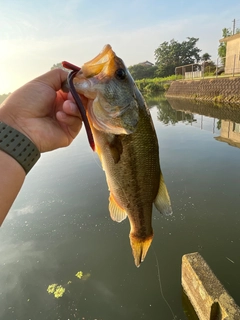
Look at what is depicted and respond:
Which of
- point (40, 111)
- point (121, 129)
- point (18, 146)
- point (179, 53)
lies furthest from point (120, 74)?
point (179, 53)

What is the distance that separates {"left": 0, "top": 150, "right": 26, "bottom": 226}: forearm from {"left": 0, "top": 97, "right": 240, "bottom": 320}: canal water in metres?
3.89

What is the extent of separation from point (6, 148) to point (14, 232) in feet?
20.6

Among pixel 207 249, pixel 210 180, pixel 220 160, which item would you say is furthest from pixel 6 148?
pixel 220 160

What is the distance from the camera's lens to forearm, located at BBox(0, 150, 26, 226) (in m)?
1.65

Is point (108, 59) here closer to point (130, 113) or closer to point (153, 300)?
point (130, 113)

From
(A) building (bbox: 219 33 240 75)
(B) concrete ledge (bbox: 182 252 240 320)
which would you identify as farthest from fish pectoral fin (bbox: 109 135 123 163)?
(A) building (bbox: 219 33 240 75)

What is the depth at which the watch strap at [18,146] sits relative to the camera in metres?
1.75

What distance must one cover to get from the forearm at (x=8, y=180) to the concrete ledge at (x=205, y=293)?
117 inches

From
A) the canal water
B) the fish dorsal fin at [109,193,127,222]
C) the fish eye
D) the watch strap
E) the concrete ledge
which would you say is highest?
the fish eye

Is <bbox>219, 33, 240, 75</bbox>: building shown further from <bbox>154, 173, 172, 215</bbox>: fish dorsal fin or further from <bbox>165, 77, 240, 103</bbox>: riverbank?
<bbox>154, 173, 172, 215</bbox>: fish dorsal fin

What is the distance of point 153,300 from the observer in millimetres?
4781

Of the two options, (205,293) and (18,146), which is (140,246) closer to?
(18,146)

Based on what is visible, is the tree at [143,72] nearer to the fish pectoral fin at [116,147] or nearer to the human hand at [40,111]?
the human hand at [40,111]

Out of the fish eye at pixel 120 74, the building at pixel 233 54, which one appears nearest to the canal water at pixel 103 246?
the fish eye at pixel 120 74
